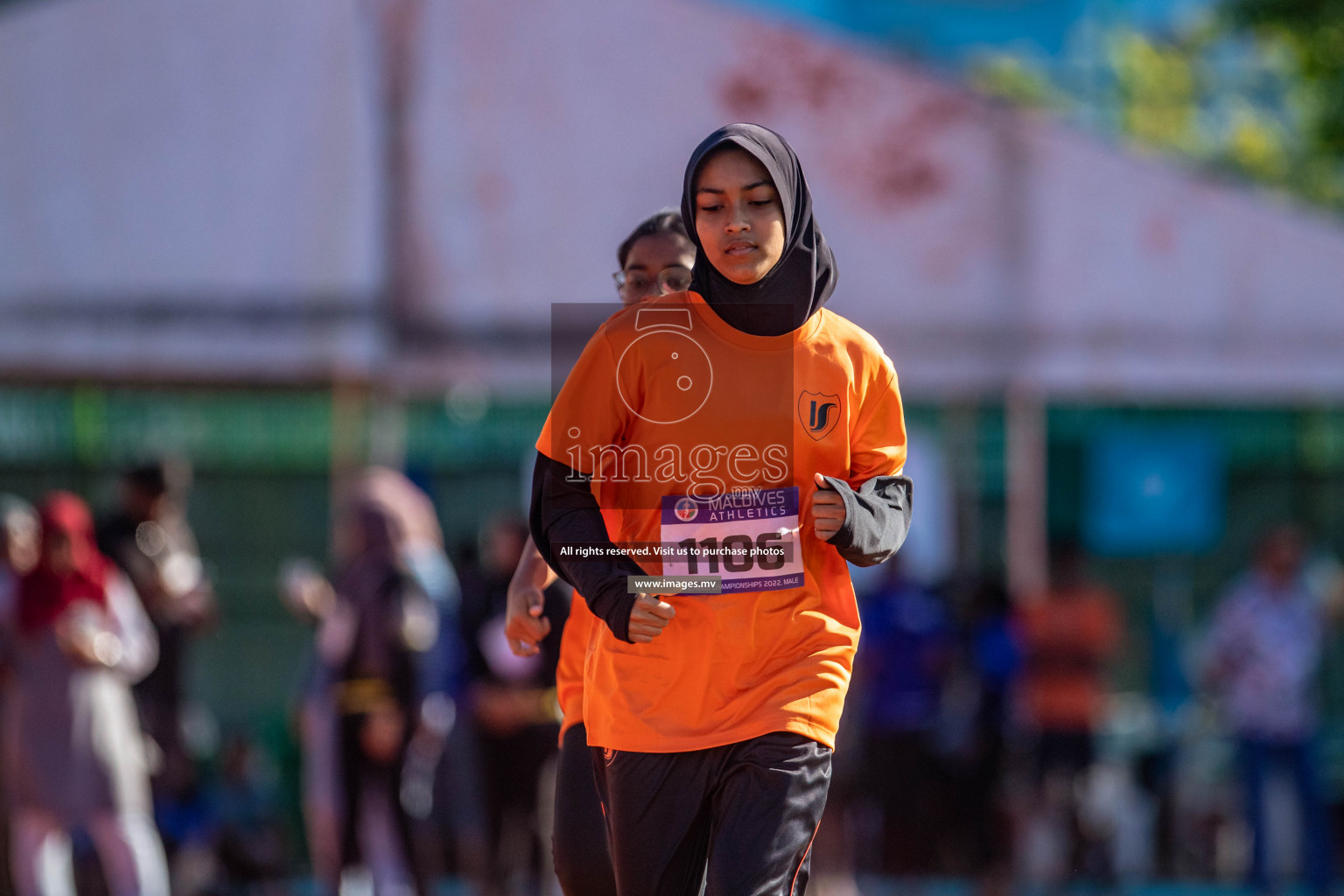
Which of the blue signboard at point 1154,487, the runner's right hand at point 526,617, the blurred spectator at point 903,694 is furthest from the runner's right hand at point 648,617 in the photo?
the blue signboard at point 1154,487

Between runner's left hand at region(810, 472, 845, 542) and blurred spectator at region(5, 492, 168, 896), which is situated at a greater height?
runner's left hand at region(810, 472, 845, 542)

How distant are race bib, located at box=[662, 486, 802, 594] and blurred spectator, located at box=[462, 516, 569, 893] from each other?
4302mm

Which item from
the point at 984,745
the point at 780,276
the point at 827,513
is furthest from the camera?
the point at 984,745

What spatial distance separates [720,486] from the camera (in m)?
2.84

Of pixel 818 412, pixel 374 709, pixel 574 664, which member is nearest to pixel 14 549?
pixel 374 709

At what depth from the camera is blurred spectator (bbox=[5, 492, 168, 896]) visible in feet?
20.3

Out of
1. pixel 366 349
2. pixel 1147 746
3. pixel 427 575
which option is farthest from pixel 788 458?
pixel 1147 746

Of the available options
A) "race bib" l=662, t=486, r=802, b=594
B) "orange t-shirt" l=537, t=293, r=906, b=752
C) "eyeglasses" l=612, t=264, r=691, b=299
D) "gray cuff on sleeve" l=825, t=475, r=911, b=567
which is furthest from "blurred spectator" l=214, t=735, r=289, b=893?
"gray cuff on sleeve" l=825, t=475, r=911, b=567

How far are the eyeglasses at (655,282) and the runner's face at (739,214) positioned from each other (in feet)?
2.12

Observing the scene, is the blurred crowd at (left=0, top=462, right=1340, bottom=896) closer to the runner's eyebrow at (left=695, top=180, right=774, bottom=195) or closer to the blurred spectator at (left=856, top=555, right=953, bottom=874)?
the blurred spectator at (left=856, top=555, right=953, bottom=874)

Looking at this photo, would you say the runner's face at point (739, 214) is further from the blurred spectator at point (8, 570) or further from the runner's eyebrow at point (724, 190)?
the blurred spectator at point (8, 570)

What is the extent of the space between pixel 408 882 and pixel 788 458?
4.06 metres

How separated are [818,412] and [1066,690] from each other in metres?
5.38
